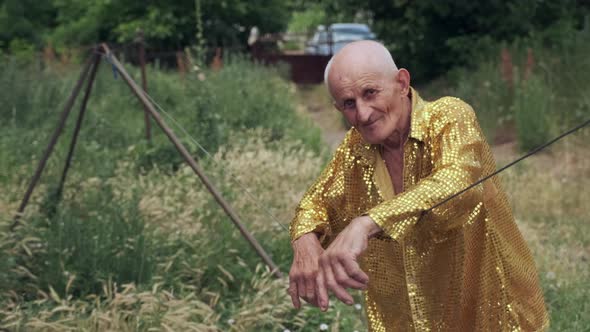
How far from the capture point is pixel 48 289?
5465 mm

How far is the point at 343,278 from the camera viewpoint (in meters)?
2.21

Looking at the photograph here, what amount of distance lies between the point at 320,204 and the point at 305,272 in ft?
1.44

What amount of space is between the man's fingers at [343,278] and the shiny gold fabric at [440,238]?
29 centimetres

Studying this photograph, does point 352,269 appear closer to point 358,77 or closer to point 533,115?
point 358,77

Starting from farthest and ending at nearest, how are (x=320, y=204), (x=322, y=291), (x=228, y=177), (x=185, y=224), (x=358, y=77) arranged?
(x=228, y=177), (x=185, y=224), (x=320, y=204), (x=358, y=77), (x=322, y=291)

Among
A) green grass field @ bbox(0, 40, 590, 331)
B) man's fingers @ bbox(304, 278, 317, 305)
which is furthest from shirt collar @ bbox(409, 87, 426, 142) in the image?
green grass field @ bbox(0, 40, 590, 331)

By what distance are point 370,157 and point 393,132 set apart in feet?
0.39

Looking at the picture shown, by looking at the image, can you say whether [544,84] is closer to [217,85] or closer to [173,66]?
[217,85]

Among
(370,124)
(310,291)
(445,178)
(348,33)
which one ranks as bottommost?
(348,33)

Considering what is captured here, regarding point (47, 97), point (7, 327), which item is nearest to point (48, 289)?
point (7, 327)

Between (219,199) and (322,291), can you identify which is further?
(219,199)

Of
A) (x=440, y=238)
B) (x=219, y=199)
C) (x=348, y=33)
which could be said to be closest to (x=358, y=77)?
(x=440, y=238)

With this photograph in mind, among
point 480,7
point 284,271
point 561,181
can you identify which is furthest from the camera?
point 480,7

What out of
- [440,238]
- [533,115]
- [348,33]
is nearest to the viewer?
[440,238]
